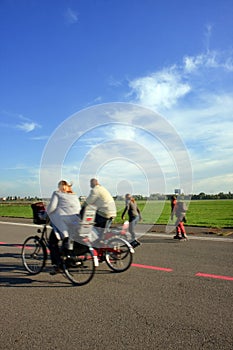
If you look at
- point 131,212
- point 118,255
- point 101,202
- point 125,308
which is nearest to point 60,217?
point 101,202

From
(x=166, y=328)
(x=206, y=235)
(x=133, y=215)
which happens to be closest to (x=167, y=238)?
(x=206, y=235)

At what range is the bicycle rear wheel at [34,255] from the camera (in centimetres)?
602

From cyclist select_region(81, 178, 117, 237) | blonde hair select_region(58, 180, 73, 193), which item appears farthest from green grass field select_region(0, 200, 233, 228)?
blonde hair select_region(58, 180, 73, 193)

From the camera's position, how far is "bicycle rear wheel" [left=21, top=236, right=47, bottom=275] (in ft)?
19.7

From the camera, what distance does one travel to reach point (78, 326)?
373cm

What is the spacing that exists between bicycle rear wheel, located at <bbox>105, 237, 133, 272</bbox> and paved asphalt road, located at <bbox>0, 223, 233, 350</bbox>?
0.20m

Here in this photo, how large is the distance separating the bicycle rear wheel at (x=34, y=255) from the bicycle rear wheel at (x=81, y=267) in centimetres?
66

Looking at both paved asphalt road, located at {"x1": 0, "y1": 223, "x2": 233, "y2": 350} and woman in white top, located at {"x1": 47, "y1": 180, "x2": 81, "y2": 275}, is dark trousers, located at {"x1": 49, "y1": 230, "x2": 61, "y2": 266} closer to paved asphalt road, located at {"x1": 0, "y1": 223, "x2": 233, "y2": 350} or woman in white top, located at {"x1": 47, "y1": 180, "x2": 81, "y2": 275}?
woman in white top, located at {"x1": 47, "y1": 180, "x2": 81, "y2": 275}

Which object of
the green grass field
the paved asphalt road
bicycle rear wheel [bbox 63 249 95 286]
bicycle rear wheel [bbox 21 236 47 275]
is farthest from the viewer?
the green grass field

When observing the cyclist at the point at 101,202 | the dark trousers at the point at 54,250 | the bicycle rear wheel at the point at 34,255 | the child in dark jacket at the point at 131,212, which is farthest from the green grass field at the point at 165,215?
the dark trousers at the point at 54,250

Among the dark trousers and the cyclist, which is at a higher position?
the cyclist

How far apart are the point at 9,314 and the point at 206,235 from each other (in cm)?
911

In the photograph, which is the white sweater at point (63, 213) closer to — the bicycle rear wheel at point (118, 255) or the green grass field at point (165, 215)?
the bicycle rear wheel at point (118, 255)

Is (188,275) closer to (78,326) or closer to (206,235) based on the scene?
(78,326)
